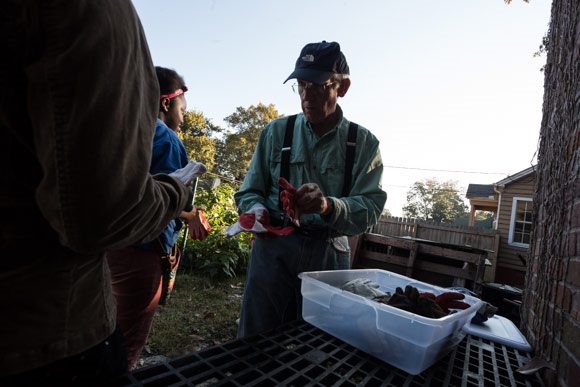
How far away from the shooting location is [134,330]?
6.18 ft

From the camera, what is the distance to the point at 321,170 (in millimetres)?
2053

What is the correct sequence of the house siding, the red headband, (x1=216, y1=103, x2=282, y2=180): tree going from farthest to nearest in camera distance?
(x1=216, y1=103, x2=282, y2=180): tree
the house siding
the red headband

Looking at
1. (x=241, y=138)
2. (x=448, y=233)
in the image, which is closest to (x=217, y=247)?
(x=448, y=233)

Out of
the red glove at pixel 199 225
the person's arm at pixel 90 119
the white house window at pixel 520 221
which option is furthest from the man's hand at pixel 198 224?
the white house window at pixel 520 221

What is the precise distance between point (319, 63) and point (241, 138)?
26.3 meters

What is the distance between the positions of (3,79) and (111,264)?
1.52m

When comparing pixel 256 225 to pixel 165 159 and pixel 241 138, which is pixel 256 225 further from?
pixel 241 138

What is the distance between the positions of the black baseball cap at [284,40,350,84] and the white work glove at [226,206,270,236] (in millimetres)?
844

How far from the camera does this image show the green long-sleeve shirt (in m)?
1.91

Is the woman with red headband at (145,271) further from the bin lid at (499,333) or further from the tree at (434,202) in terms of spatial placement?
the tree at (434,202)

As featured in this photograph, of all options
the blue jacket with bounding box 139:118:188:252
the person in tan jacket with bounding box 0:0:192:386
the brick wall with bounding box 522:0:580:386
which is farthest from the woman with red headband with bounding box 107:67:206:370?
the brick wall with bounding box 522:0:580:386

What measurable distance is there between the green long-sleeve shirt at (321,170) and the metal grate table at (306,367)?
774 mm

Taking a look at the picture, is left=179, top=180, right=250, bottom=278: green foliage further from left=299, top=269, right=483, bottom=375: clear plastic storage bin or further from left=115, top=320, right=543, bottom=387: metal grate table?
left=115, top=320, right=543, bottom=387: metal grate table

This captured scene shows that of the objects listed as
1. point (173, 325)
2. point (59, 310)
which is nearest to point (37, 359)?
point (59, 310)
